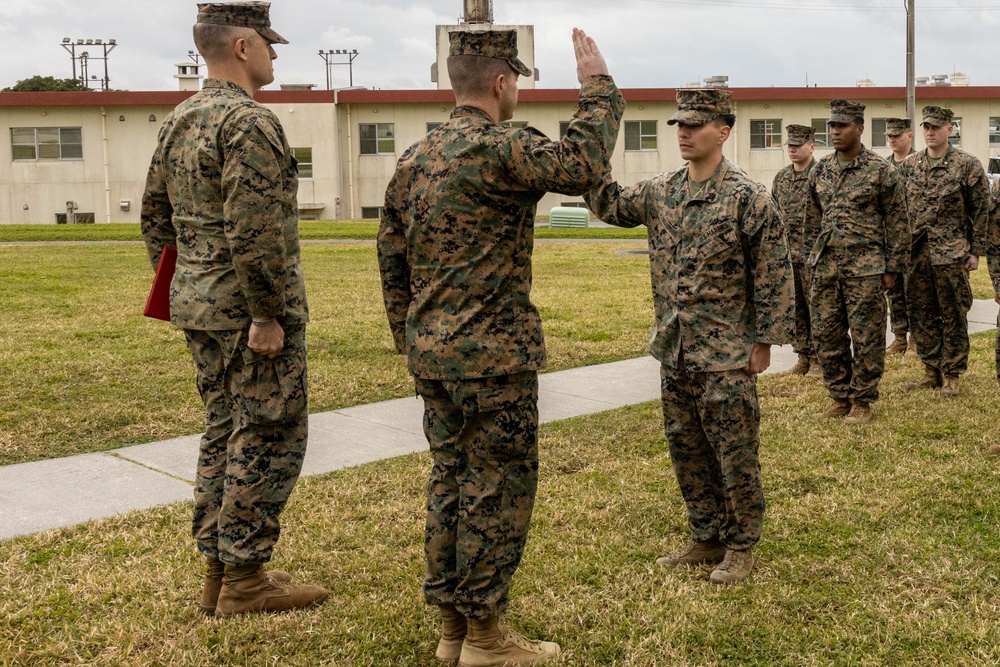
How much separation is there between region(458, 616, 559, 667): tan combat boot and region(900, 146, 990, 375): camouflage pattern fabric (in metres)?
6.03

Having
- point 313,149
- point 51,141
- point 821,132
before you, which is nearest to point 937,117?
point 313,149

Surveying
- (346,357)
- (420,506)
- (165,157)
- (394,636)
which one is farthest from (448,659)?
(346,357)

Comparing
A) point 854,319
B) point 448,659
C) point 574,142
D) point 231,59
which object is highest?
point 231,59

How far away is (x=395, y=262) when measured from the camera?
388 cm

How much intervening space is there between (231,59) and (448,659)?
243cm

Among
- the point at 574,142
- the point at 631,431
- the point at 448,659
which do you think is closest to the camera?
the point at 574,142

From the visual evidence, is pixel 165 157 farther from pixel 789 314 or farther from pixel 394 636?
pixel 789 314

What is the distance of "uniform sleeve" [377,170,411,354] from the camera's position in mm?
3820

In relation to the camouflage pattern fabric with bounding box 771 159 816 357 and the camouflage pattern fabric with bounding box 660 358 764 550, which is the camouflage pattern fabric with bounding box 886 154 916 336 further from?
the camouflage pattern fabric with bounding box 660 358 764 550

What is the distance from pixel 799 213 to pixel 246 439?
21.5ft

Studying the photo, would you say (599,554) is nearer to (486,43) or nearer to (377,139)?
(486,43)

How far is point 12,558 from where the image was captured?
4.86 metres

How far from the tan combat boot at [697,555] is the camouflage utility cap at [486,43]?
2403mm

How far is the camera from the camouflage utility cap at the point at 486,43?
3557 millimetres
